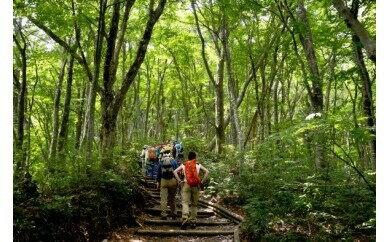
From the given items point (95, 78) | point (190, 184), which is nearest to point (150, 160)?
point (95, 78)

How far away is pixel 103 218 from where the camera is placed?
779cm

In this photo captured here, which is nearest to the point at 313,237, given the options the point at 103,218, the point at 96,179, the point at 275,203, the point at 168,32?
the point at 275,203

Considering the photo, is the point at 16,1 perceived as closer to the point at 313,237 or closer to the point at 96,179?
the point at 96,179

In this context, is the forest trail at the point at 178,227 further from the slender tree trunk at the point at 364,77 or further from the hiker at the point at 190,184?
the slender tree trunk at the point at 364,77

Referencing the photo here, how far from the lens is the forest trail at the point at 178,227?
8.34 metres

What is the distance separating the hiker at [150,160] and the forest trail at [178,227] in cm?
189

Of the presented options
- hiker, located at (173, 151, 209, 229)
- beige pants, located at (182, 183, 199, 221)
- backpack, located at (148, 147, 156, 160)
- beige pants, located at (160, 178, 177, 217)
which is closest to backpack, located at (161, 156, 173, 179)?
beige pants, located at (160, 178, 177, 217)

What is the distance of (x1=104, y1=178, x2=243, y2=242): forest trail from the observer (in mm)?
8344

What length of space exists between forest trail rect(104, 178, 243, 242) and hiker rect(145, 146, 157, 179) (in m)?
1.89

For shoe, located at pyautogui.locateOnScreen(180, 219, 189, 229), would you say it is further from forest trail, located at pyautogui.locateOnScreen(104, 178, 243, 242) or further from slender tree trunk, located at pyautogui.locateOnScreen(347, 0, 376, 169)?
slender tree trunk, located at pyautogui.locateOnScreen(347, 0, 376, 169)

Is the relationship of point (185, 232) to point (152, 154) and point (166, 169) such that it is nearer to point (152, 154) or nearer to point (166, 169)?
point (166, 169)

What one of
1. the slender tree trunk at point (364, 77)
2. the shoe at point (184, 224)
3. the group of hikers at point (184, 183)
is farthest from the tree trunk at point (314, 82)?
the shoe at point (184, 224)

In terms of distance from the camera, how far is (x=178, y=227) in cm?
936
